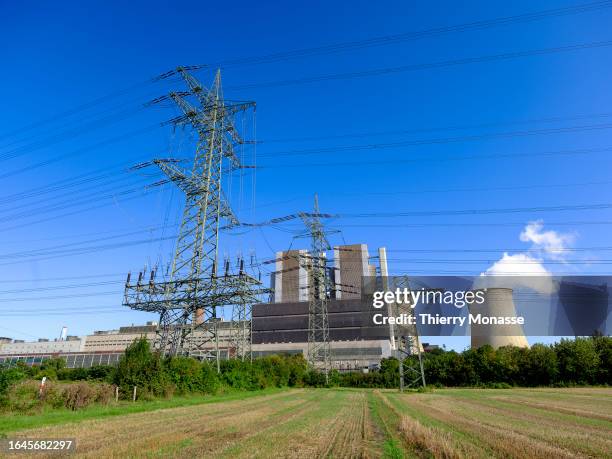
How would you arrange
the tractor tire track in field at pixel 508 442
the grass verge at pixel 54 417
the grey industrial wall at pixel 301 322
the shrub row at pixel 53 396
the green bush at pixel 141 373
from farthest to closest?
the grey industrial wall at pixel 301 322
the green bush at pixel 141 373
the shrub row at pixel 53 396
the grass verge at pixel 54 417
the tractor tire track in field at pixel 508 442

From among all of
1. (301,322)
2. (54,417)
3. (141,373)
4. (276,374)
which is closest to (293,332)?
(301,322)

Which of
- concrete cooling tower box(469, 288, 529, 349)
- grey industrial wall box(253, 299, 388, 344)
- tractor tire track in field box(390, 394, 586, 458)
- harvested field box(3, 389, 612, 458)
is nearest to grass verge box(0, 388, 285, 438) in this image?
harvested field box(3, 389, 612, 458)

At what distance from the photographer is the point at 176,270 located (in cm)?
3491

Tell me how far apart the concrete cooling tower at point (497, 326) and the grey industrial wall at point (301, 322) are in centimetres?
4527

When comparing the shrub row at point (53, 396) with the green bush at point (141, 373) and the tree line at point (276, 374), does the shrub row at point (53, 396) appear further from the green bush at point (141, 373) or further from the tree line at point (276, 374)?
the green bush at point (141, 373)

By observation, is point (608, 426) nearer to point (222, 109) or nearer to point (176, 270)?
point (176, 270)

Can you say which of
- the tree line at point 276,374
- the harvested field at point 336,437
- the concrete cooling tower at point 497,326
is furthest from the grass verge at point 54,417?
the concrete cooling tower at point 497,326

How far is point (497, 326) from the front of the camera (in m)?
62.4

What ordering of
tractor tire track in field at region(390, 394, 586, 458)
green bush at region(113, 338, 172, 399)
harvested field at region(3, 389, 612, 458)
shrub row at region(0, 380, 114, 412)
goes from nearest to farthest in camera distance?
tractor tire track in field at region(390, 394, 586, 458) < harvested field at region(3, 389, 612, 458) < shrub row at region(0, 380, 114, 412) < green bush at region(113, 338, 172, 399)

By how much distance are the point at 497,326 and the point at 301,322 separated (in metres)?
65.3

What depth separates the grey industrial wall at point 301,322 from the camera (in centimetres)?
11169

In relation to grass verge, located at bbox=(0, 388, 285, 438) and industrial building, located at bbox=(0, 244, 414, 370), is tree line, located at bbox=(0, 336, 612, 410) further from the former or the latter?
industrial building, located at bbox=(0, 244, 414, 370)

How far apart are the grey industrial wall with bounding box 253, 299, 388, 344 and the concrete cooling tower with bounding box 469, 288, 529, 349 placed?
45.3 metres

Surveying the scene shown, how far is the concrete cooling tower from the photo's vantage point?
58.6m
